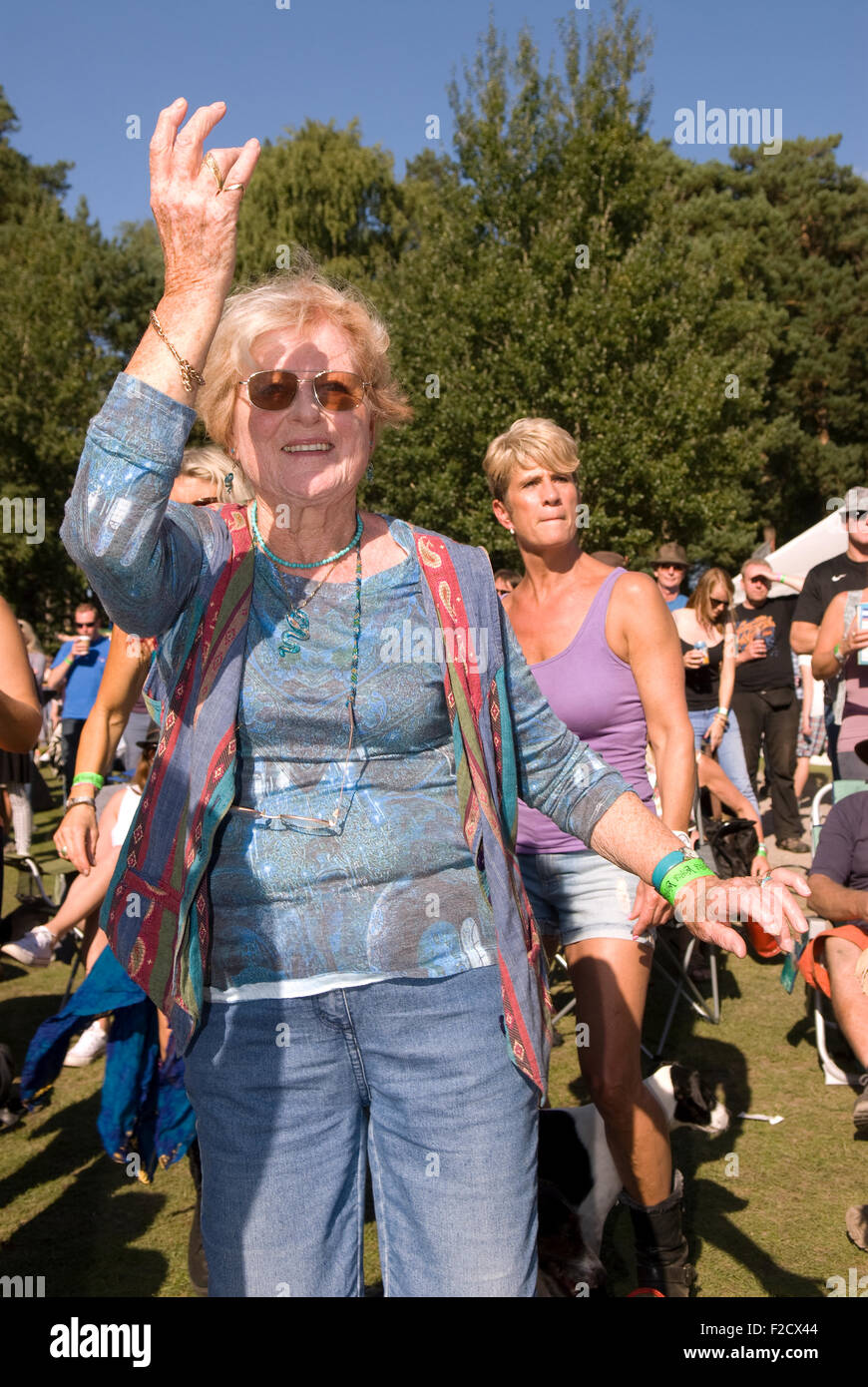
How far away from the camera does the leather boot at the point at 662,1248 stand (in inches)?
127

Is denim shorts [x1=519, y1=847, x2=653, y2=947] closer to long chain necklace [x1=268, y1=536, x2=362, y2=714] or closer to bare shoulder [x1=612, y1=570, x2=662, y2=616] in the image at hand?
bare shoulder [x1=612, y1=570, x2=662, y2=616]

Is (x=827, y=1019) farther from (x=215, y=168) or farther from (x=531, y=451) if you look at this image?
(x=215, y=168)

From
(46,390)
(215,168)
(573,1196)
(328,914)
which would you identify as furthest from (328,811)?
(46,390)

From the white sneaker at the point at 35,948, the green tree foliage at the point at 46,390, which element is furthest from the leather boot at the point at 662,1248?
the green tree foliage at the point at 46,390

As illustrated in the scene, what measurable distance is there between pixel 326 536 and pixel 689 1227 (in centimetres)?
298

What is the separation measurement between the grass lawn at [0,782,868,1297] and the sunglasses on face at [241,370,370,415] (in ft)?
9.30

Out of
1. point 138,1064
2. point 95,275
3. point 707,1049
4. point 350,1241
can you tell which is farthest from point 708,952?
point 95,275

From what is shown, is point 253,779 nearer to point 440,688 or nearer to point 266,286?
point 440,688

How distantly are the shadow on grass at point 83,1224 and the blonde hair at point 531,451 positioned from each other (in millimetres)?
2898

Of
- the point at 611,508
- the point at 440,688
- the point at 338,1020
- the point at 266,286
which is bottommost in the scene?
the point at 338,1020

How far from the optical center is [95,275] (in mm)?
29578

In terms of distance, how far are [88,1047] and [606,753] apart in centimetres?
367


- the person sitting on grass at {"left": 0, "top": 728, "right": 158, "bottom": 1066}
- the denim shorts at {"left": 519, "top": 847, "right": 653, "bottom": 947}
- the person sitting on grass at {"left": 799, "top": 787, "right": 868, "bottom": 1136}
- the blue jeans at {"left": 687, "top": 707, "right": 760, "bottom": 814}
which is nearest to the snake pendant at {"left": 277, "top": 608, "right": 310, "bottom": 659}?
the denim shorts at {"left": 519, "top": 847, "right": 653, "bottom": 947}

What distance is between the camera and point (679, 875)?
195cm
